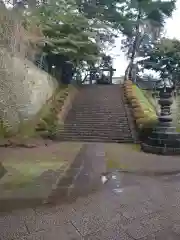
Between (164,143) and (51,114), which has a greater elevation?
(51,114)

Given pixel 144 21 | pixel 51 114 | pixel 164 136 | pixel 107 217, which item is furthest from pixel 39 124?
pixel 144 21

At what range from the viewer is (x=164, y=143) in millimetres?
8812

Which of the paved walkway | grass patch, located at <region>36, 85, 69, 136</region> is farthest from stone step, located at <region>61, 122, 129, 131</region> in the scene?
the paved walkway

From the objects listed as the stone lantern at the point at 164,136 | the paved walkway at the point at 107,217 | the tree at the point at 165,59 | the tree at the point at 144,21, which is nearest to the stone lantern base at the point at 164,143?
the stone lantern at the point at 164,136

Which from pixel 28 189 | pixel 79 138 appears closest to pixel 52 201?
pixel 28 189

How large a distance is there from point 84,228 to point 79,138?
8244 millimetres

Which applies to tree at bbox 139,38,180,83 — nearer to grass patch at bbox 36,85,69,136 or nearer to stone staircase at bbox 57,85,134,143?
stone staircase at bbox 57,85,134,143

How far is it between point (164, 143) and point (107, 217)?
5751 mm

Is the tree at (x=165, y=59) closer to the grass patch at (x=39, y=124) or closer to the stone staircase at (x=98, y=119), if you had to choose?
the stone staircase at (x=98, y=119)

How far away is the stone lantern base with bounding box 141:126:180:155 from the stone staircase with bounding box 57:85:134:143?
1.96 m

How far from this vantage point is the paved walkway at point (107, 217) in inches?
121

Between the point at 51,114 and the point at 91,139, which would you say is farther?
the point at 51,114

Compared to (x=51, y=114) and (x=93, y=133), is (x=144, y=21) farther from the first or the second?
(x=93, y=133)

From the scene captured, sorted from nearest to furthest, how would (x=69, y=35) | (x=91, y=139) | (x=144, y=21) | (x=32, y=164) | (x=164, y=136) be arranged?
(x=32, y=164) < (x=164, y=136) < (x=91, y=139) < (x=69, y=35) < (x=144, y=21)
